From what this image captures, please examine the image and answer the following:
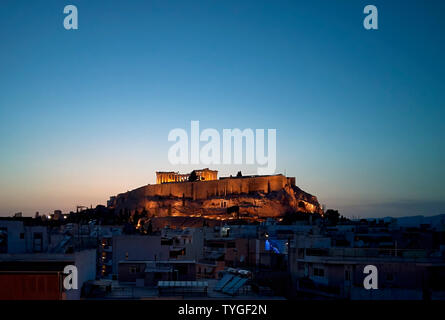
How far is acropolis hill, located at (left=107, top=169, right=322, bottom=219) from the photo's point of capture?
85.1 m

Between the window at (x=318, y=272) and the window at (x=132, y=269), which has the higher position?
the window at (x=132, y=269)

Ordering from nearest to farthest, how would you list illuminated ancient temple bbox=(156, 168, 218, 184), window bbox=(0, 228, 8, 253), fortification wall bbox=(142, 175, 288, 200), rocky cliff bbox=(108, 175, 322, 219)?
window bbox=(0, 228, 8, 253)
rocky cliff bbox=(108, 175, 322, 219)
fortification wall bbox=(142, 175, 288, 200)
illuminated ancient temple bbox=(156, 168, 218, 184)

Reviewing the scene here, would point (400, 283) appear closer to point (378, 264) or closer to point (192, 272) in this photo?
point (378, 264)

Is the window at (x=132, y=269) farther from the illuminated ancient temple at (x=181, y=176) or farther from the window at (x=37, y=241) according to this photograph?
the illuminated ancient temple at (x=181, y=176)

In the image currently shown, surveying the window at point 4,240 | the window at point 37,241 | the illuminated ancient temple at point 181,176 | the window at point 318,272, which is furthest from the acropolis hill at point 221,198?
the window at point 4,240

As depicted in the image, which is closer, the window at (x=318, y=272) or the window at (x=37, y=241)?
the window at (x=318, y=272)

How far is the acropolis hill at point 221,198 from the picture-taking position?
85.1m

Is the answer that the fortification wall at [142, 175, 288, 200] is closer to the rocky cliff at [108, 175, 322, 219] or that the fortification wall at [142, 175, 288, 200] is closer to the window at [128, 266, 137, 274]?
the rocky cliff at [108, 175, 322, 219]

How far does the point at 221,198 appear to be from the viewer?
302 ft

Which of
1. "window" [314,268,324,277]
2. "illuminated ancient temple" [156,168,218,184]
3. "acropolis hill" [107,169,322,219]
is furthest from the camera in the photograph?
"illuminated ancient temple" [156,168,218,184]

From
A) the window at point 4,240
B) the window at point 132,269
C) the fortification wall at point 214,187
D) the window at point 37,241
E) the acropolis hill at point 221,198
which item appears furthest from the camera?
the fortification wall at point 214,187

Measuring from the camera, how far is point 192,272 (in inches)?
475

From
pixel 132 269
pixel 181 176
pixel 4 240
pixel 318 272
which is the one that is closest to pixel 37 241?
pixel 4 240

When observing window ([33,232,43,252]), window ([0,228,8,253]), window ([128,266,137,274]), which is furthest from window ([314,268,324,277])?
window ([0,228,8,253])
